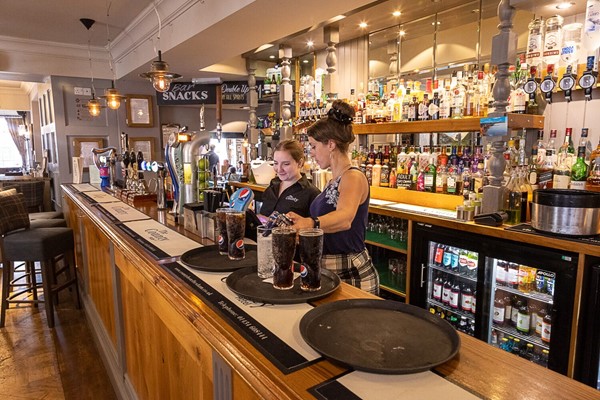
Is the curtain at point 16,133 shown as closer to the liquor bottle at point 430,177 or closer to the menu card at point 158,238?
the menu card at point 158,238

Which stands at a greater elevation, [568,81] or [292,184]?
[568,81]

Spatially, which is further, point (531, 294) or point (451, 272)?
point (451, 272)

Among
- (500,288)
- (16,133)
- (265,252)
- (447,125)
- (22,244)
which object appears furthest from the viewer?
(16,133)

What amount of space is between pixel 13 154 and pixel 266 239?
14983mm

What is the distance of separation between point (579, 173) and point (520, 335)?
1039 mm

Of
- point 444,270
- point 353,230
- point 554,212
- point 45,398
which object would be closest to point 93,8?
point 45,398

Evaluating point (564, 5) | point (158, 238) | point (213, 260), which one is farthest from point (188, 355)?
point (564, 5)

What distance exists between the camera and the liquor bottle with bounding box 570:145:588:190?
234 centimetres

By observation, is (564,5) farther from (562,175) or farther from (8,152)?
(8,152)

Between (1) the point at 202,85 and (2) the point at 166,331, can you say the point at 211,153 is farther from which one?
(1) the point at 202,85

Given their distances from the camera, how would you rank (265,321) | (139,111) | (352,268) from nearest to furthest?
(265,321) → (352,268) → (139,111)

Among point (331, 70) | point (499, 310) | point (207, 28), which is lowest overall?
point (499, 310)

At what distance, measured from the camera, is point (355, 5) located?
9.93 feet

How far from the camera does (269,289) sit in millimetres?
1175
